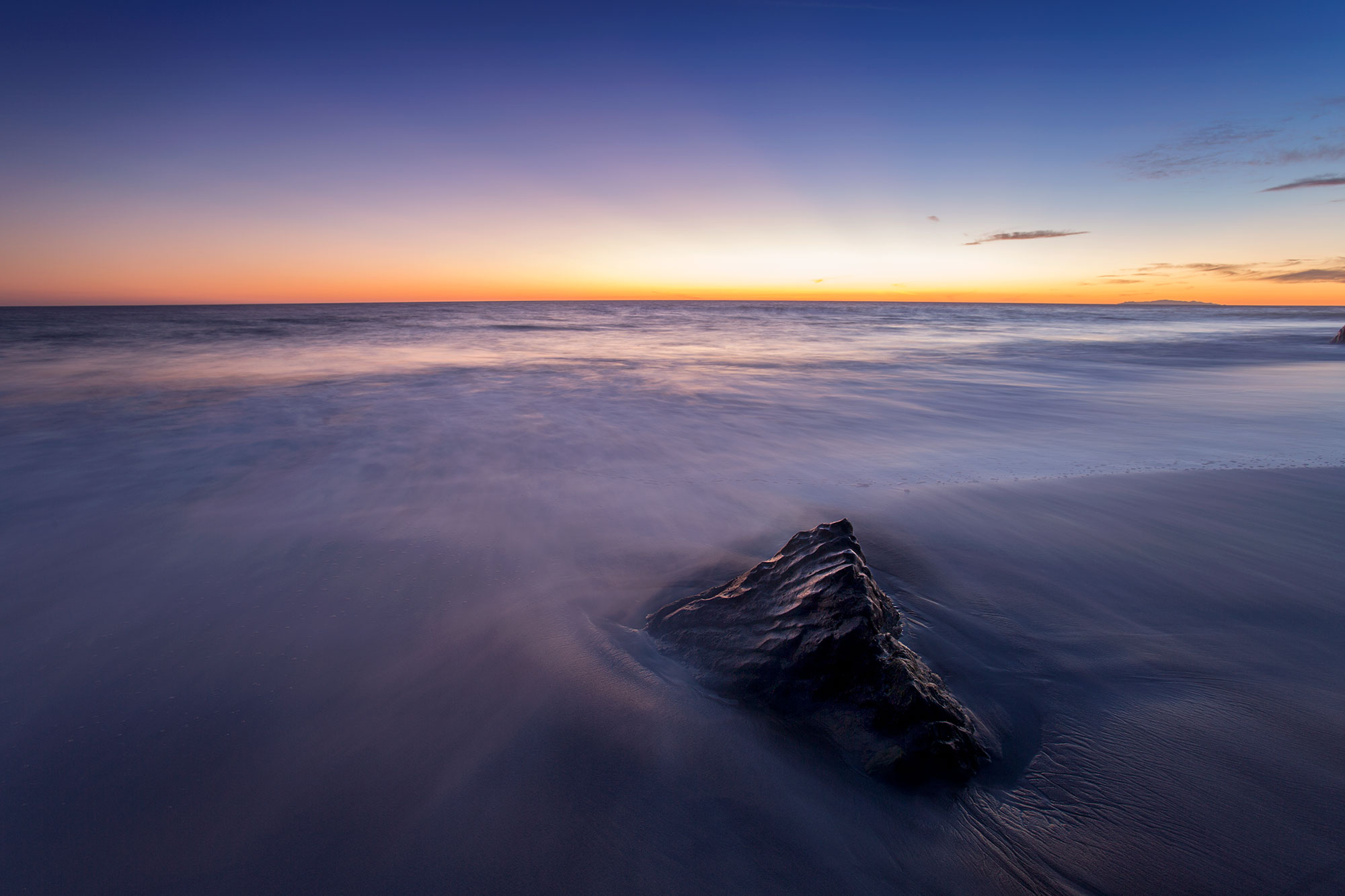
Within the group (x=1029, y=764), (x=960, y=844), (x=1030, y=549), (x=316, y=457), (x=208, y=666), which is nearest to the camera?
(x=960, y=844)

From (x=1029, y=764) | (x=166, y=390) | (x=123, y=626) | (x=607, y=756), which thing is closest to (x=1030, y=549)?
(x=1029, y=764)

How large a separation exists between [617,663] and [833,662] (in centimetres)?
102

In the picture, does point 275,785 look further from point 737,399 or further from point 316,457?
point 737,399

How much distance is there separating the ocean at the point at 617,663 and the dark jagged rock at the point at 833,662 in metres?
0.11

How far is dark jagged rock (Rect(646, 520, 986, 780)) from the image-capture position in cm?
192

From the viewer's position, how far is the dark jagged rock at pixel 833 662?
1.92m

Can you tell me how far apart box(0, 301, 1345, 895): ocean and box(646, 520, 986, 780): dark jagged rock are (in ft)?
0.35

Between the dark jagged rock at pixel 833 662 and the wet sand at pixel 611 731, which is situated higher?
the dark jagged rock at pixel 833 662

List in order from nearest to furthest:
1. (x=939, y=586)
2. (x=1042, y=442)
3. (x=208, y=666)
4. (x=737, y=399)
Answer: (x=208, y=666), (x=939, y=586), (x=1042, y=442), (x=737, y=399)

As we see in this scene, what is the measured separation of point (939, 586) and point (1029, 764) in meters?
1.27

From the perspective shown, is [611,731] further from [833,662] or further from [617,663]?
[833,662]

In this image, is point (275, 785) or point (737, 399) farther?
point (737, 399)

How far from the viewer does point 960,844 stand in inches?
66.8

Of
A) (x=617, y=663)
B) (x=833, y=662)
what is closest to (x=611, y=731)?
(x=617, y=663)
